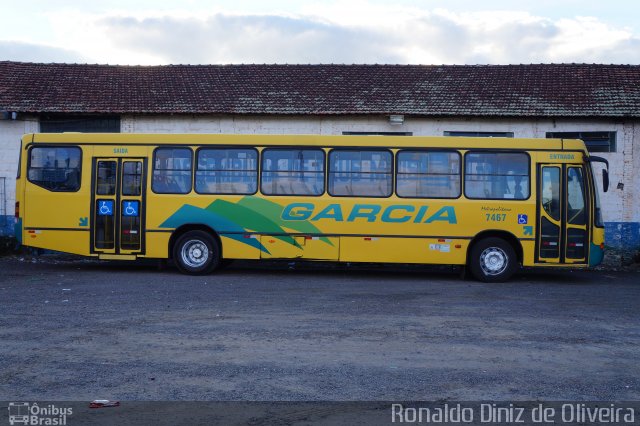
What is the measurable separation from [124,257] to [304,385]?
1051cm

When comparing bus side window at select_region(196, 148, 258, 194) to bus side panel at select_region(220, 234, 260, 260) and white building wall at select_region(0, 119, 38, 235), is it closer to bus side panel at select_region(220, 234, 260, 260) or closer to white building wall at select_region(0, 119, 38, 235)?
bus side panel at select_region(220, 234, 260, 260)

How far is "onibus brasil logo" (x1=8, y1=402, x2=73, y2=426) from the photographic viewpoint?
223 inches

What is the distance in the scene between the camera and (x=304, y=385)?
679 cm

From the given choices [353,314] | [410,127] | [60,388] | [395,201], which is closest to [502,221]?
[395,201]

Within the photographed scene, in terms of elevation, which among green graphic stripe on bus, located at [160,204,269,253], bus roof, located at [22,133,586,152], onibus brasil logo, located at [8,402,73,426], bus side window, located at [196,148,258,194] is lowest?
onibus brasil logo, located at [8,402,73,426]

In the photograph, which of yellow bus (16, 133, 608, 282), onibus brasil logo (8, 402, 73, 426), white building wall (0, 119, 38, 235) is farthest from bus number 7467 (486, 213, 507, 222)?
white building wall (0, 119, 38, 235)

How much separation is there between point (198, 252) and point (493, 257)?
6214 millimetres

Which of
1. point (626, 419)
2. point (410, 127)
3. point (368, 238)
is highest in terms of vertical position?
point (410, 127)

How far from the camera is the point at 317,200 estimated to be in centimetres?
1638

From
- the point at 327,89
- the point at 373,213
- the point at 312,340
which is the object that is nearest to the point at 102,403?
the point at 312,340

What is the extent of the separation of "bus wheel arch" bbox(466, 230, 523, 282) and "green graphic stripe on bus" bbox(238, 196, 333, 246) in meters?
3.00

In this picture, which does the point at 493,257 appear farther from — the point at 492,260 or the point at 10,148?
the point at 10,148

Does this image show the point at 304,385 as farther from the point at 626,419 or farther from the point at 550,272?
the point at 550,272

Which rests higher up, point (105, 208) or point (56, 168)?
point (56, 168)
